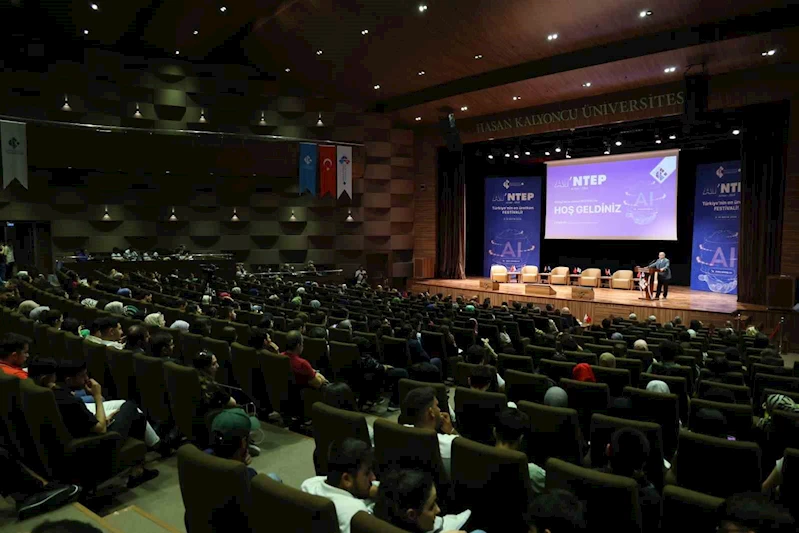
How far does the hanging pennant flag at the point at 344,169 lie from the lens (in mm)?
18562

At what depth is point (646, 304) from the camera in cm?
1339

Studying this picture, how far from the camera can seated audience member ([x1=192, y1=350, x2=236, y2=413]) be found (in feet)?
12.8

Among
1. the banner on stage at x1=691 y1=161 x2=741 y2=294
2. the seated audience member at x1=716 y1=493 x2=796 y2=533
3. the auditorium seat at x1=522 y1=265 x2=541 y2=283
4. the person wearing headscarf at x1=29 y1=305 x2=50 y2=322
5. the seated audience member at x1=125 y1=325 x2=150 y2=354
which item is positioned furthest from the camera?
A: the auditorium seat at x1=522 y1=265 x2=541 y2=283

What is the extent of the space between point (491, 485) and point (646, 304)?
40.2 ft

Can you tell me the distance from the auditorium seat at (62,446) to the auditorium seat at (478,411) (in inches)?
86.7

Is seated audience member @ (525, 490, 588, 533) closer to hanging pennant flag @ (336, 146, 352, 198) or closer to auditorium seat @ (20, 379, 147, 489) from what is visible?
auditorium seat @ (20, 379, 147, 489)

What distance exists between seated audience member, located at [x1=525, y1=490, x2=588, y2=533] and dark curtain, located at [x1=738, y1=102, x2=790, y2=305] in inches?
529

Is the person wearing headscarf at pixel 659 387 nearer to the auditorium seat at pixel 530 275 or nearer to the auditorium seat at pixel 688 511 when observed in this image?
the auditorium seat at pixel 688 511

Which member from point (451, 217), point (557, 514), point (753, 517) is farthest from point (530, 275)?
point (557, 514)

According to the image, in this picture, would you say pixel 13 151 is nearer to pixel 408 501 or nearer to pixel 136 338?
pixel 136 338

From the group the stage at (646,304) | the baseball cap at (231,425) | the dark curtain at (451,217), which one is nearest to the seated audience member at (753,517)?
the baseball cap at (231,425)

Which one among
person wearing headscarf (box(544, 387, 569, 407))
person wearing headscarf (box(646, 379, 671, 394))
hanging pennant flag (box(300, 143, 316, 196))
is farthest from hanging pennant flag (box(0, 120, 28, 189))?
person wearing headscarf (box(646, 379, 671, 394))

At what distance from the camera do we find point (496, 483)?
248 centimetres

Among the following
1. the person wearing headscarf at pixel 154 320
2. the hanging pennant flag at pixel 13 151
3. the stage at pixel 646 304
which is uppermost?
the hanging pennant flag at pixel 13 151
